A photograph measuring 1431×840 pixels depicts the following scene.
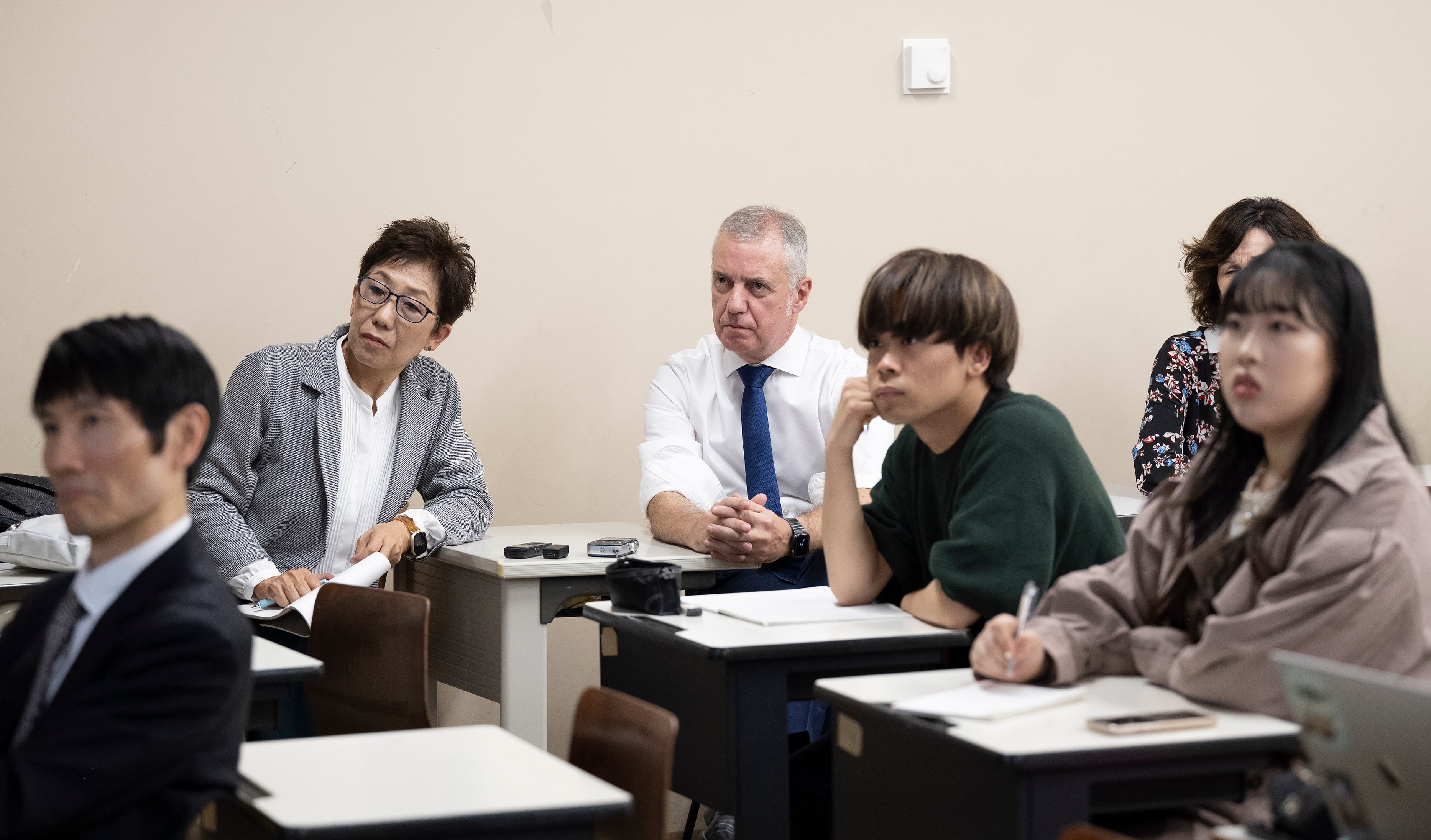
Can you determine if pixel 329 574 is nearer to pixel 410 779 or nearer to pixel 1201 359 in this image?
pixel 410 779

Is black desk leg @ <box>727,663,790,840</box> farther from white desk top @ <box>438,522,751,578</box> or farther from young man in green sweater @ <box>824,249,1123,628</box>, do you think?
white desk top @ <box>438,522,751,578</box>

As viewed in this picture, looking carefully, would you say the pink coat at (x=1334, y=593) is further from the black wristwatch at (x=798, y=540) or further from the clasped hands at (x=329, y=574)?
the clasped hands at (x=329, y=574)

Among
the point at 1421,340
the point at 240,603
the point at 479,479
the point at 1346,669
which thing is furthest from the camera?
the point at 1421,340

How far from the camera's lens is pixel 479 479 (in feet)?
10.3

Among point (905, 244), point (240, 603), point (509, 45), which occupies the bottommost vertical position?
point (240, 603)

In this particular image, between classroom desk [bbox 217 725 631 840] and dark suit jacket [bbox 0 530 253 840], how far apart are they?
3.4 inches

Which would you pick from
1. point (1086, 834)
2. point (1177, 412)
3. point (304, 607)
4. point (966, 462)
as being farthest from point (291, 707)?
point (1177, 412)

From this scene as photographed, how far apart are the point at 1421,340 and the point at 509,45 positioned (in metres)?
2.96

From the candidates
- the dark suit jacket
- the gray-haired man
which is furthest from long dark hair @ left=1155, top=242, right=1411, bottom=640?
the gray-haired man

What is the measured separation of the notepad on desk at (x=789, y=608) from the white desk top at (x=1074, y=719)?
34cm

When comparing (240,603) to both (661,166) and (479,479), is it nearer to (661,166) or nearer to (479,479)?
(479,479)

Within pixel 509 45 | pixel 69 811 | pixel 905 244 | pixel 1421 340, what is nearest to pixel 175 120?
pixel 509 45

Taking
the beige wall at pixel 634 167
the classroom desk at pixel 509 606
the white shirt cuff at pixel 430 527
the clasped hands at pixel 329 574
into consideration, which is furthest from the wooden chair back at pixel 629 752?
the beige wall at pixel 634 167

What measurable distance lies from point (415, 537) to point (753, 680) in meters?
1.20
